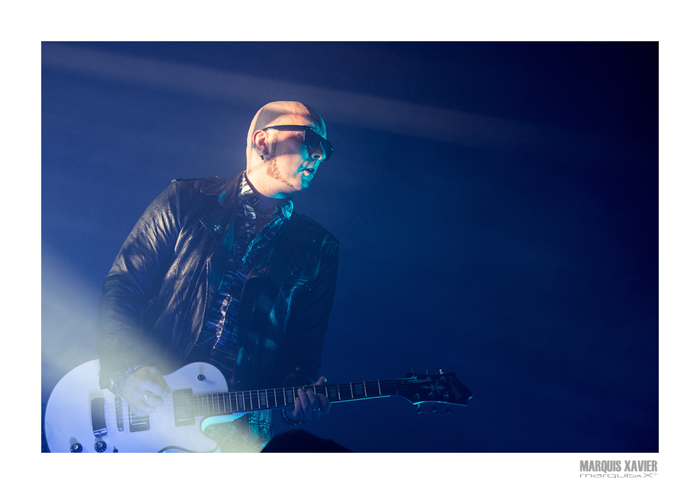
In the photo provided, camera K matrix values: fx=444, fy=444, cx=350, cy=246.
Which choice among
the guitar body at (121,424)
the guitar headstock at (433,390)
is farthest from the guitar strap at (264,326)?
the guitar headstock at (433,390)

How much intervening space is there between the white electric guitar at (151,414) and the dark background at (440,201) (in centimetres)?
28

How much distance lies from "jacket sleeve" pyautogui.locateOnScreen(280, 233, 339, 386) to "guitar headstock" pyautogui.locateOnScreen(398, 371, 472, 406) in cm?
46

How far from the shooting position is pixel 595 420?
2355mm

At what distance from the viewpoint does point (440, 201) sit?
2.42 meters

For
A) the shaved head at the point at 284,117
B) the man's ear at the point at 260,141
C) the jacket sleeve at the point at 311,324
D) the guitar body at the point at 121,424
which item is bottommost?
the guitar body at the point at 121,424

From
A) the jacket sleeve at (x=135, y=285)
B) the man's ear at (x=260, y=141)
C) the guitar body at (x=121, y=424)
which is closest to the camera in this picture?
the guitar body at (x=121, y=424)

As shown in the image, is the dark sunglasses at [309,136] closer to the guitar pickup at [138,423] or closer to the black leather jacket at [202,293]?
the black leather jacket at [202,293]

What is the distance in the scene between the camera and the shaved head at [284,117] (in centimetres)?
231

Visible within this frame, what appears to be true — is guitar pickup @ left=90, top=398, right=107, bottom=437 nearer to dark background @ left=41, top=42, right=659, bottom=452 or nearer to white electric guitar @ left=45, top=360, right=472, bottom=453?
white electric guitar @ left=45, top=360, right=472, bottom=453

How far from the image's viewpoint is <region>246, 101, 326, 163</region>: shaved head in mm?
2312

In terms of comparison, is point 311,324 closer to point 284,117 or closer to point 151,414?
point 151,414
